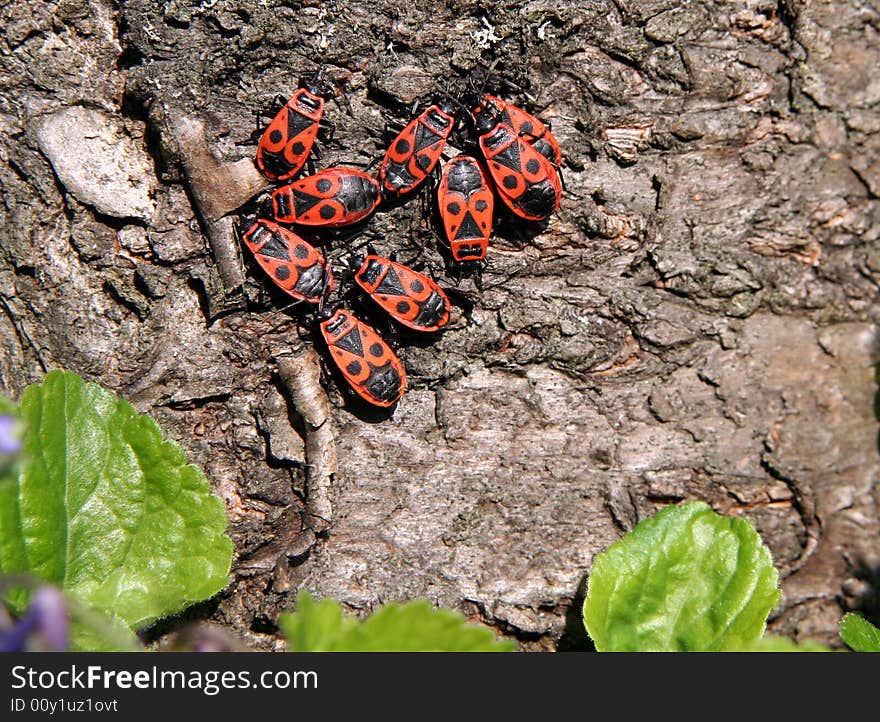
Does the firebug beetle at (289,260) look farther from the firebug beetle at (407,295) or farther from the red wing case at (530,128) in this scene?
the red wing case at (530,128)

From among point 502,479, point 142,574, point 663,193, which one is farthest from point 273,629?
point 663,193

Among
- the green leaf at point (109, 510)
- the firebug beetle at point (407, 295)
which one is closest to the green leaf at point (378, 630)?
the green leaf at point (109, 510)

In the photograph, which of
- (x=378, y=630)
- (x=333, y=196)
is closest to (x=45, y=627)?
(x=378, y=630)

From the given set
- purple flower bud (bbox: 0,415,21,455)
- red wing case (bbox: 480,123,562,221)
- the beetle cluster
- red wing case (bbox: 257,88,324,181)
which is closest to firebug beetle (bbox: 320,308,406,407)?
the beetle cluster

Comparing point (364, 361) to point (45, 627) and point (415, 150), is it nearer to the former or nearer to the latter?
point (415, 150)

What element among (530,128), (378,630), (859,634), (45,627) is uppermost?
(530,128)
